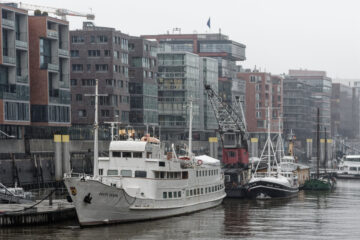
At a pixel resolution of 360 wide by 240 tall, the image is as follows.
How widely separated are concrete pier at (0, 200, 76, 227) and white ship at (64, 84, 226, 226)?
128 inches

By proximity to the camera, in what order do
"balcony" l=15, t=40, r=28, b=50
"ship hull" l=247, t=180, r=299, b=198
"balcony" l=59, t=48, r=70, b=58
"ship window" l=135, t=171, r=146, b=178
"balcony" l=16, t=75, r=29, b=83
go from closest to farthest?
"ship window" l=135, t=171, r=146, b=178 → "ship hull" l=247, t=180, r=299, b=198 → "balcony" l=15, t=40, r=28, b=50 → "balcony" l=16, t=75, r=29, b=83 → "balcony" l=59, t=48, r=70, b=58

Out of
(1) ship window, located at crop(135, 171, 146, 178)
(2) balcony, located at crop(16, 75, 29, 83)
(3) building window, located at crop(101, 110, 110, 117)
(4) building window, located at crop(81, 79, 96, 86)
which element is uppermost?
(4) building window, located at crop(81, 79, 96, 86)

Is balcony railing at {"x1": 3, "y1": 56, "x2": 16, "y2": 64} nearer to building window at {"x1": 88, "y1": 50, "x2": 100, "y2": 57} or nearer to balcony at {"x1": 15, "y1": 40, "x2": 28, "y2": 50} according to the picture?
balcony at {"x1": 15, "y1": 40, "x2": 28, "y2": 50}

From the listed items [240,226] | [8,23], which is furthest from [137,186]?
[8,23]

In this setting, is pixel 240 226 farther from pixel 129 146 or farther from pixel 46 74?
pixel 46 74

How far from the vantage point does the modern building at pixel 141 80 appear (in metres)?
182

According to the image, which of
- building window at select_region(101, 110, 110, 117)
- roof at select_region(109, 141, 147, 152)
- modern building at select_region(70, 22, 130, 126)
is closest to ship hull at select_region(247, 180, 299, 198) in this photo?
roof at select_region(109, 141, 147, 152)

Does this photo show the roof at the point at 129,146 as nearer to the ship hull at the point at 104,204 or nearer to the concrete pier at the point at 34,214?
the ship hull at the point at 104,204

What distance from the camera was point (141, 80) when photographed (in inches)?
7200

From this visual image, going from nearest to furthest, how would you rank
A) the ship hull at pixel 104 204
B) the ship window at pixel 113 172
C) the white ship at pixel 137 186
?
the ship hull at pixel 104 204 → the white ship at pixel 137 186 → the ship window at pixel 113 172

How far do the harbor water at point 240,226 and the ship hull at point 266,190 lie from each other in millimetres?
3329

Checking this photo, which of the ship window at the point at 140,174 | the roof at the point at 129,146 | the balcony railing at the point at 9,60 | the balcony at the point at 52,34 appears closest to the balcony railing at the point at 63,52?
the balcony at the point at 52,34

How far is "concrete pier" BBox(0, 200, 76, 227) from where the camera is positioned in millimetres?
69438

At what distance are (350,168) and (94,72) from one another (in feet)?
182
